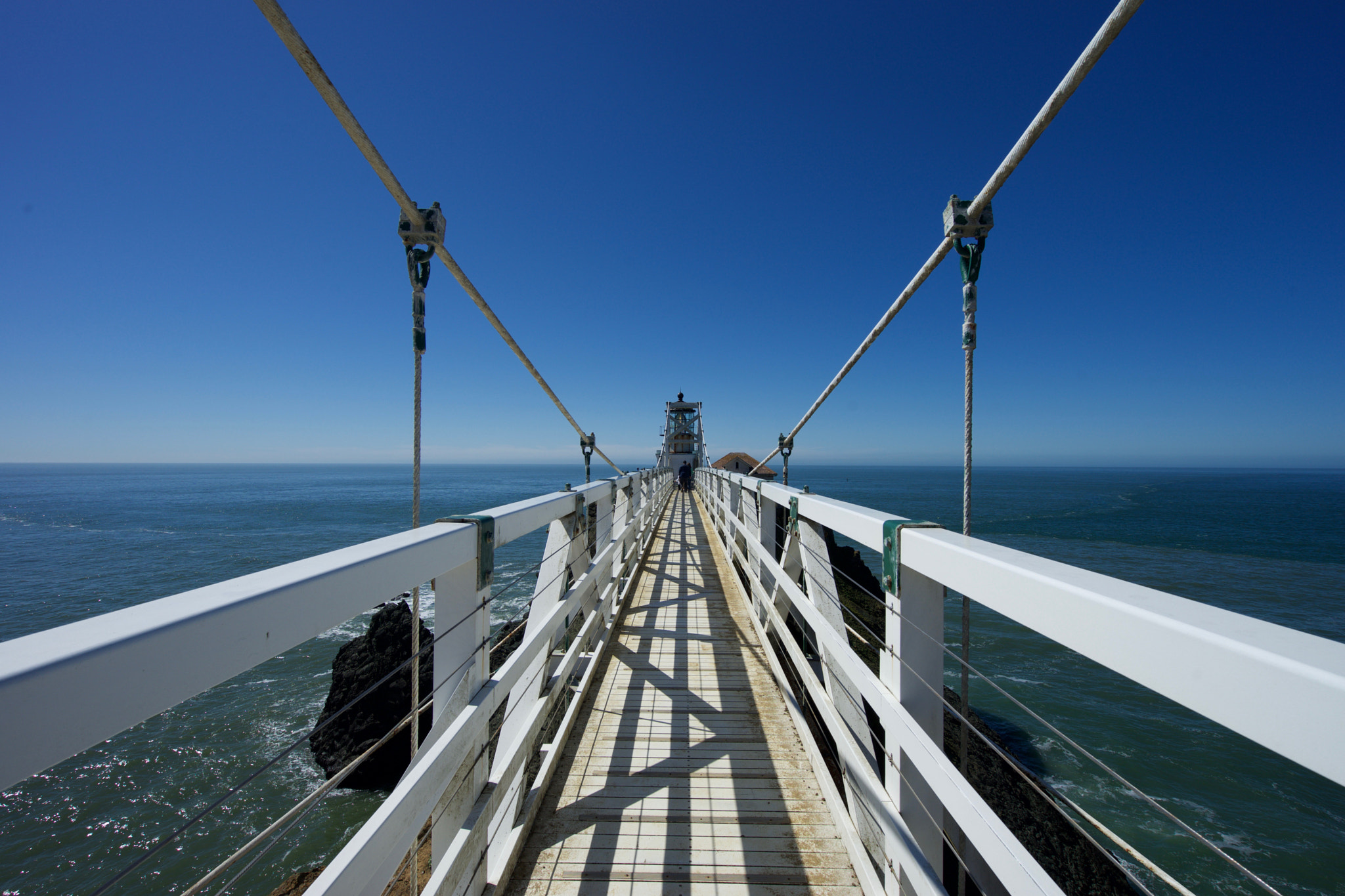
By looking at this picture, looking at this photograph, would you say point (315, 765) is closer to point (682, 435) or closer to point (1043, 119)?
point (1043, 119)

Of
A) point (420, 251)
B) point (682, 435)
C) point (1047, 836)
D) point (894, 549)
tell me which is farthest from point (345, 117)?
point (682, 435)

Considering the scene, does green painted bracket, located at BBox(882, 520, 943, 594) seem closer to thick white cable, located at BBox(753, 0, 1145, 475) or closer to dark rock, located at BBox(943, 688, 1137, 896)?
thick white cable, located at BBox(753, 0, 1145, 475)

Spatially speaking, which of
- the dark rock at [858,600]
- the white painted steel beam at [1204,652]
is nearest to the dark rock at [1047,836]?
the dark rock at [858,600]

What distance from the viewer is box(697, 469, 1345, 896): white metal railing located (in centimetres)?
71

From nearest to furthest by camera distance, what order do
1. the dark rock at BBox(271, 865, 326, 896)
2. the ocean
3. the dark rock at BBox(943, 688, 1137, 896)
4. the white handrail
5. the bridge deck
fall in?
the white handrail → the bridge deck → the dark rock at BBox(271, 865, 326, 896) → the dark rock at BBox(943, 688, 1137, 896) → the ocean

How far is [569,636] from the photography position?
409 cm

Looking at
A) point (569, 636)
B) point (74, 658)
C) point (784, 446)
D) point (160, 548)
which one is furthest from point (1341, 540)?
point (160, 548)

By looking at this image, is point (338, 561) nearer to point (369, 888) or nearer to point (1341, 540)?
point (369, 888)

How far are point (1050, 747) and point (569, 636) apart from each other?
976 centimetres

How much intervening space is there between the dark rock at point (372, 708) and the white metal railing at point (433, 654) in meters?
6.62

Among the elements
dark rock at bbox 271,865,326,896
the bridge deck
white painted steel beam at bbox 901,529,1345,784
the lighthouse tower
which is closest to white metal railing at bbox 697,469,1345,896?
white painted steel beam at bbox 901,529,1345,784

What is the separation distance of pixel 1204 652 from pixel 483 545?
5.49ft

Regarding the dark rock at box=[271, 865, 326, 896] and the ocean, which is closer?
the dark rock at box=[271, 865, 326, 896]

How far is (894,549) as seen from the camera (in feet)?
5.18
